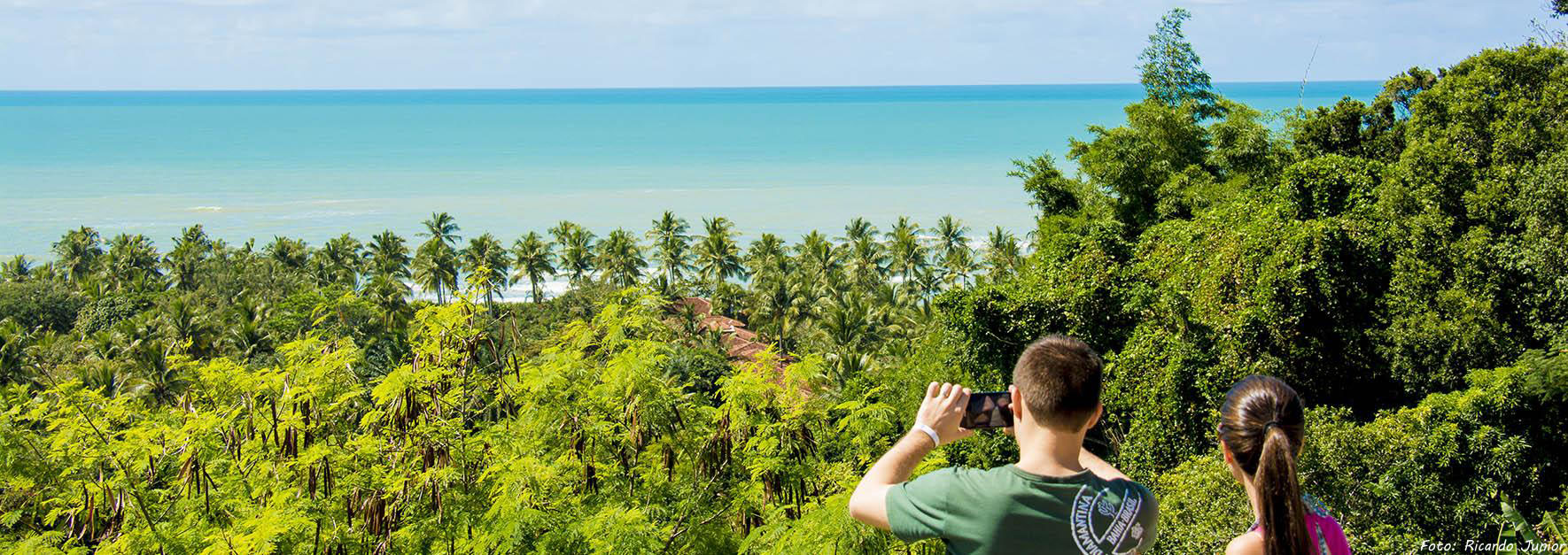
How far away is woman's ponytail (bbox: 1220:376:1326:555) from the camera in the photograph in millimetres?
2312

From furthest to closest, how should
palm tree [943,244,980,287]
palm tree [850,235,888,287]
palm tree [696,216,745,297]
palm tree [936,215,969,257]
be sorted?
palm tree [936,215,969,257]
palm tree [696,216,745,297]
palm tree [850,235,888,287]
palm tree [943,244,980,287]

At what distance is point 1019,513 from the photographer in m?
2.21

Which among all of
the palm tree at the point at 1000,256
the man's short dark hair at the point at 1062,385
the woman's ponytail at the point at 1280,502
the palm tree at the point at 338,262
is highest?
the man's short dark hair at the point at 1062,385

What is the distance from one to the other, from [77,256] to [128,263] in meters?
5.55

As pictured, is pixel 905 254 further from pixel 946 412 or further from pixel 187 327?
pixel 946 412

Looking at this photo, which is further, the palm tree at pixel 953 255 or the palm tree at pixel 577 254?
the palm tree at pixel 577 254

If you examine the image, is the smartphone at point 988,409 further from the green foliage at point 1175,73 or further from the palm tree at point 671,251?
the palm tree at point 671,251

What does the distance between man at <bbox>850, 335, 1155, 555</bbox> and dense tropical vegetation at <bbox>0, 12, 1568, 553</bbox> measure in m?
1.46

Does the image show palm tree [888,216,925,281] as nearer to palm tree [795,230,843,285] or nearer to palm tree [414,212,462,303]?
palm tree [795,230,843,285]

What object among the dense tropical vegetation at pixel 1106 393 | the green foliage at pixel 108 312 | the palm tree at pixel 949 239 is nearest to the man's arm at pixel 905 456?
the dense tropical vegetation at pixel 1106 393

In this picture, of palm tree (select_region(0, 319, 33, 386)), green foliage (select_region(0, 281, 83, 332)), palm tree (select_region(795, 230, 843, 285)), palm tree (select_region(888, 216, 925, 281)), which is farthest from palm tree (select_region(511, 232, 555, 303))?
palm tree (select_region(0, 319, 33, 386))

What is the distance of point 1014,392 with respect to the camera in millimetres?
2350

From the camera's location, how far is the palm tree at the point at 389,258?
173 feet

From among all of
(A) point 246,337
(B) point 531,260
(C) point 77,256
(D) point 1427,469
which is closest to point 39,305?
(C) point 77,256
